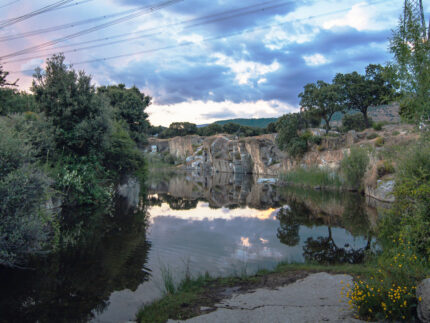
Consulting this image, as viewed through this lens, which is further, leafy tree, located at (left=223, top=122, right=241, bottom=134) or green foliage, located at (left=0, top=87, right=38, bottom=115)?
leafy tree, located at (left=223, top=122, right=241, bottom=134)

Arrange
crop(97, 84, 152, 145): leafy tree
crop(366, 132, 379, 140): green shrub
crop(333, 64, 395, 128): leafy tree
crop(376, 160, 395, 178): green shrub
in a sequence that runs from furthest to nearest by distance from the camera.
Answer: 1. crop(333, 64, 395, 128): leafy tree
2. crop(366, 132, 379, 140): green shrub
3. crop(97, 84, 152, 145): leafy tree
4. crop(376, 160, 395, 178): green shrub

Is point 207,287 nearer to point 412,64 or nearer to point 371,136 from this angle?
point 412,64

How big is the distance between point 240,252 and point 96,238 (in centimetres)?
554

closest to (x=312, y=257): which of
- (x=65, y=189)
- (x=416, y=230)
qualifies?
(x=416, y=230)

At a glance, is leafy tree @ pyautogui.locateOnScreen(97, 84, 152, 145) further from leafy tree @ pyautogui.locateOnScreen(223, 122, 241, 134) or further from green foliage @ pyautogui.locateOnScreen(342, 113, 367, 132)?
leafy tree @ pyautogui.locateOnScreen(223, 122, 241, 134)

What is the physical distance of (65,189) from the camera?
52.0 feet

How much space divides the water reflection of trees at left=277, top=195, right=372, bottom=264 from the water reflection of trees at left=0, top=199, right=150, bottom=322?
5788 millimetres

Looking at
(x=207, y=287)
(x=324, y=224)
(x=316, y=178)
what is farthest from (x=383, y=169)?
(x=207, y=287)

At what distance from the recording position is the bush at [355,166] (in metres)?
26.9

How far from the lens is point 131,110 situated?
116 ft

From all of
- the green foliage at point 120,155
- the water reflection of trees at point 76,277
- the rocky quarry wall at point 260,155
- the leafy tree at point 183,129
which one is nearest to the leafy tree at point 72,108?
the green foliage at point 120,155

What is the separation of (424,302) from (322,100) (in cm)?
4653

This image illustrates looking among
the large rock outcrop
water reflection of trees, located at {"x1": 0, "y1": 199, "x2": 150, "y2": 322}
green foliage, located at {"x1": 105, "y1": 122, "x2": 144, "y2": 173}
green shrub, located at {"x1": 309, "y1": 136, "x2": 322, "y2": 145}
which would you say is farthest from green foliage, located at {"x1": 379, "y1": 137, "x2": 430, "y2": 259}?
green shrub, located at {"x1": 309, "y1": 136, "x2": 322, "y2": 145}

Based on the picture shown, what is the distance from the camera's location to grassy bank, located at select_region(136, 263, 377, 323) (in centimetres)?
561
